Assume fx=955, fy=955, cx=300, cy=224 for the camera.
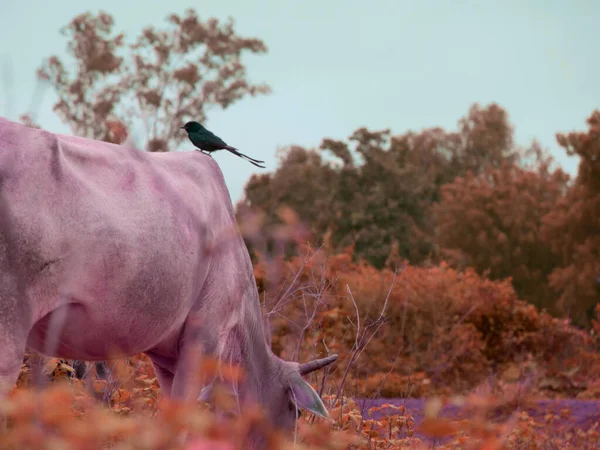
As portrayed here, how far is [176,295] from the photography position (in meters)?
4.07

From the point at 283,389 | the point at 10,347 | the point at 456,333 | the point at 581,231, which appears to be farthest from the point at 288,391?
A: the point at 581,231

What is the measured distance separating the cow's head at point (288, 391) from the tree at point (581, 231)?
29.6 meters

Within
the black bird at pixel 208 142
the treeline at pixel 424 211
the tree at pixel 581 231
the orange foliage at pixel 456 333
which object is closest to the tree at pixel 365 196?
the treeline at pixel 424 211

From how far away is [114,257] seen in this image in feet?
12.0

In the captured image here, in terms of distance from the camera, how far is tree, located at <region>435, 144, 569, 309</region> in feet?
138

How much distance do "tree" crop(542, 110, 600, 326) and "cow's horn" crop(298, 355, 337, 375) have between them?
97.0 feet

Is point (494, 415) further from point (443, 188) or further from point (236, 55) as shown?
point (443, 188)

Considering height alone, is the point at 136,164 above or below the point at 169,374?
above

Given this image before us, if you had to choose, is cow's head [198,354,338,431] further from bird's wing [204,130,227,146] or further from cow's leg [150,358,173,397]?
bird's wing [204,130,227,146]

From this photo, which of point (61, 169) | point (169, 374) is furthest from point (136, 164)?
point (169, 374)

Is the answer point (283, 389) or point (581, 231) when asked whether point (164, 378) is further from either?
point (581, 231)

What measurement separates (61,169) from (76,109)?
3411cm

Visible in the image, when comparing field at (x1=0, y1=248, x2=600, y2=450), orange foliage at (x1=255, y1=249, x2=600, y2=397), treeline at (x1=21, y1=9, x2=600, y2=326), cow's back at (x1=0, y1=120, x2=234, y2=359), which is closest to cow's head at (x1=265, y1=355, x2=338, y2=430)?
field at (x1=0, y1=248, x2=600, y2=450)

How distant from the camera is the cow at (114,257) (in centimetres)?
342
